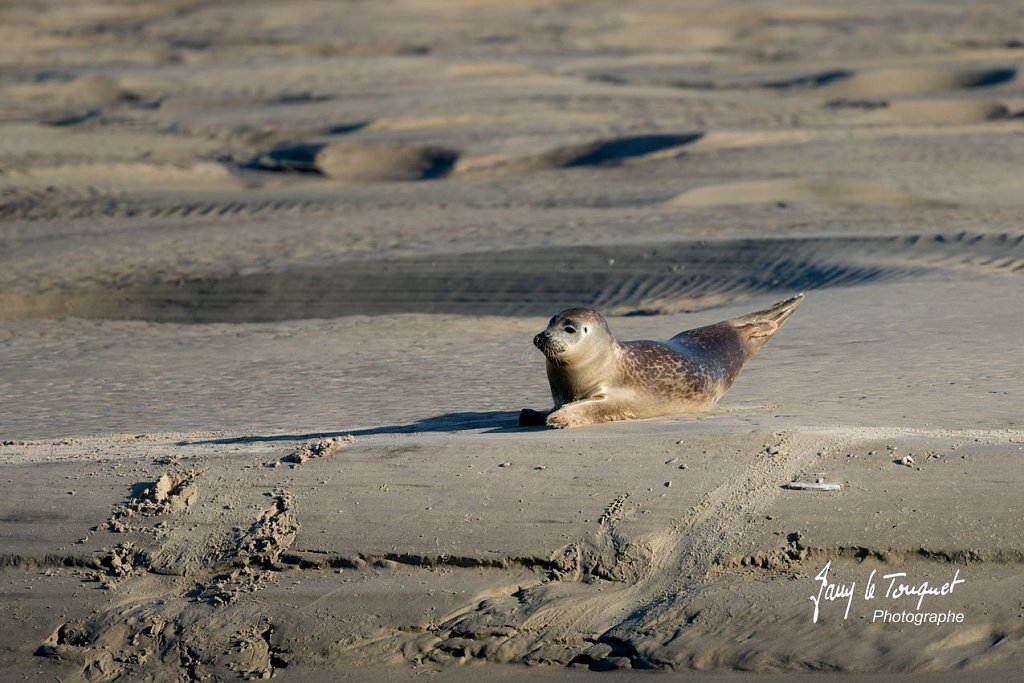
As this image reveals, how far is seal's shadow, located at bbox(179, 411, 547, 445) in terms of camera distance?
5438 mm

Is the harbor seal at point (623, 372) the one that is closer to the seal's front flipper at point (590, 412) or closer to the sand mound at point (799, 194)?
the seal's front flipper at point (590, 412)

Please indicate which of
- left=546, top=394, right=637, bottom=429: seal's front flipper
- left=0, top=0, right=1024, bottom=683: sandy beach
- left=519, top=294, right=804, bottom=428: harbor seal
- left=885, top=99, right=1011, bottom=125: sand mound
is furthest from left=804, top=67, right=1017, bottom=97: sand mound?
left=546, top=394, right=637, bottom=429: seal's front flipper

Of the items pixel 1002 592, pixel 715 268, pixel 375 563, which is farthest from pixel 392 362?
pixel 1002 592

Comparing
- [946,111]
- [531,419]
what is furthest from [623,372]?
[946,111]

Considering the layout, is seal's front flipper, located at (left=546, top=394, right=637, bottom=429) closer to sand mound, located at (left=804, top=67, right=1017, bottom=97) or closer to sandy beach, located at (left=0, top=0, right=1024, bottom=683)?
sandy beach, located at (left=0, top=0, right=1024, bottom=683)

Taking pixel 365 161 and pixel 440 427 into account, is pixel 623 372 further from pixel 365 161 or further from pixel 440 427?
pixel 365 161

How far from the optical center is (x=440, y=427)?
18.4 ft

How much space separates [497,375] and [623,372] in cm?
148

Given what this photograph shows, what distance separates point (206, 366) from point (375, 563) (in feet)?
12.1

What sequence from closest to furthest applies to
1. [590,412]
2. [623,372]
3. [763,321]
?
[590,412] → [623,372] → [763,321]

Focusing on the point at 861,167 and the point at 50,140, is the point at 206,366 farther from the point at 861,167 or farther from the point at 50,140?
the point at 50,140

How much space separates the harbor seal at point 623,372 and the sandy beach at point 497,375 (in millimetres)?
135

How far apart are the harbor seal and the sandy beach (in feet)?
0.44

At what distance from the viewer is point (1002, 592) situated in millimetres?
3877
